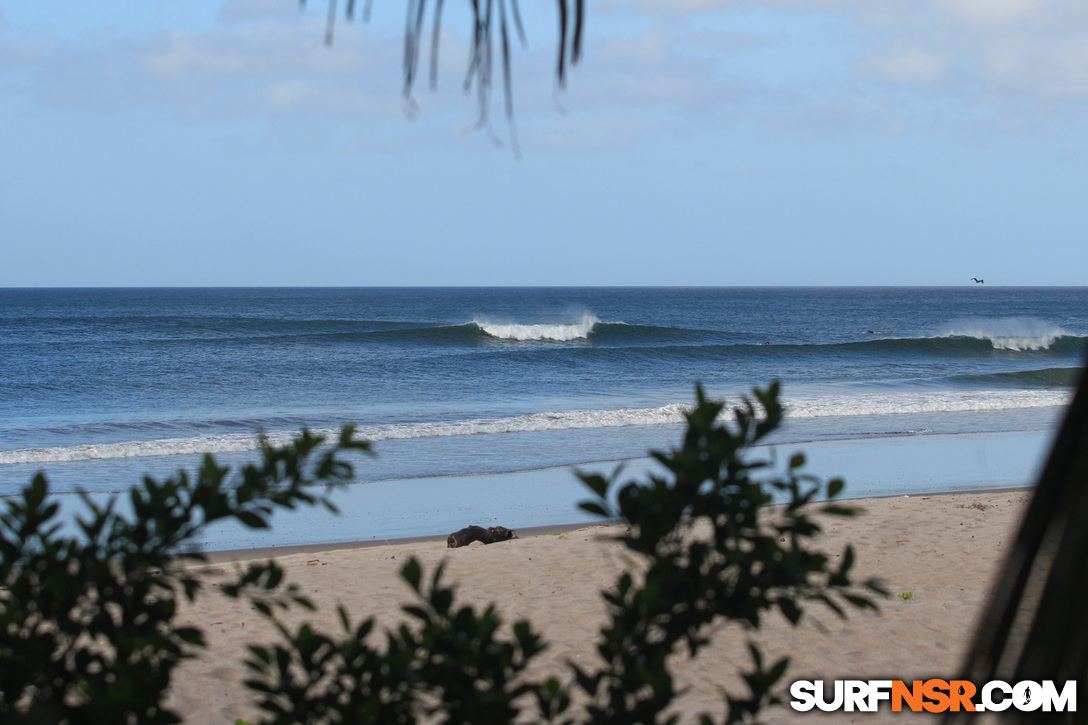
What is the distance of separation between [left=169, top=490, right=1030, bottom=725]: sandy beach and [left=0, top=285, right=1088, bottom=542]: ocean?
1995 mm

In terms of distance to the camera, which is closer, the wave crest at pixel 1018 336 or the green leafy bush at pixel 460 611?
the green leafy bush at pixel 460 611

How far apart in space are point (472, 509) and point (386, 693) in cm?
707

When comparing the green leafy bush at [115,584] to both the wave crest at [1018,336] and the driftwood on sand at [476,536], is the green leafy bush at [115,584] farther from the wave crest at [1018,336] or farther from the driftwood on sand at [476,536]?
the wave crest at [1018,336]

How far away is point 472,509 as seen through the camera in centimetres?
835

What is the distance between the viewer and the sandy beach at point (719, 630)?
13.3 feet

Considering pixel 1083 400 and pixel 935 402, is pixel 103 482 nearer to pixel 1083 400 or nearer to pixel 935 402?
pixel 1083 400

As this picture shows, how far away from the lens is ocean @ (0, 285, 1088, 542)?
11656mm

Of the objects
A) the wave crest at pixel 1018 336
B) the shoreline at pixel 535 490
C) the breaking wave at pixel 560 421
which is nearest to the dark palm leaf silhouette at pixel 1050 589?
the shoreline at pixel 535 490

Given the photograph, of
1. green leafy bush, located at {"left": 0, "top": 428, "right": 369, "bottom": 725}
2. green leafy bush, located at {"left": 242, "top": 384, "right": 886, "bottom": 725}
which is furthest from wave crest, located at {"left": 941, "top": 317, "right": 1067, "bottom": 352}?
green leafy bush, located at {"left": 0, "top": 428, "right": 369, "bottom": 725}

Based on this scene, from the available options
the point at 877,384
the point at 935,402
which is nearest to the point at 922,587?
the point at 935,402

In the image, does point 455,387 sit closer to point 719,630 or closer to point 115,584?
point 719,630

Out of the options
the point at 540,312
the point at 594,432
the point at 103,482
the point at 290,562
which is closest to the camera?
the point at 290,562

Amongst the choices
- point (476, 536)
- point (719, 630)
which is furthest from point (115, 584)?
point (476, 536)

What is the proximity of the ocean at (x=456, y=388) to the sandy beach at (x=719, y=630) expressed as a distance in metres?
Result: 2.00
